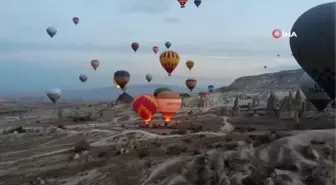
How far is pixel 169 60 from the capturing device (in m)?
58.2

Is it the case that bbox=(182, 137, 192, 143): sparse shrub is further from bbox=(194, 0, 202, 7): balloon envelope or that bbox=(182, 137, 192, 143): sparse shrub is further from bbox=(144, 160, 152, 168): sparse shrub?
bbox=(194, 0, 202, 7): balloon envelope

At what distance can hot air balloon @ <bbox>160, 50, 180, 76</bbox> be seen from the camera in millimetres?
58188

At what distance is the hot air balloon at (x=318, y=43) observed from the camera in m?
27.8

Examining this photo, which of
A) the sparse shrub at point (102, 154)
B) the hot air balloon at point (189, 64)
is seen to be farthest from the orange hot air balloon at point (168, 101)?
the hot air balloon at point (189, 64)

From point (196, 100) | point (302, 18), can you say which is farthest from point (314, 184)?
point (196, 100)

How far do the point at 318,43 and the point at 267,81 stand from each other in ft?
392

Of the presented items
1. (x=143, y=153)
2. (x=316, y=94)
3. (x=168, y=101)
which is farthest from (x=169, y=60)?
(x=143, y=153)

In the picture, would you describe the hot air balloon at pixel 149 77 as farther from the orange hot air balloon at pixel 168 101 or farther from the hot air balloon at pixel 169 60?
the orange hot air balloon at pixel 168 101

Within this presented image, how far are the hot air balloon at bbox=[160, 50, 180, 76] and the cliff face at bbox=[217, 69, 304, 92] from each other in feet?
251

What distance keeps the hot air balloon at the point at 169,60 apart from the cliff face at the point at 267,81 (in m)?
76.6

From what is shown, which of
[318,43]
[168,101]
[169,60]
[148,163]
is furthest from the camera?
[169,60]

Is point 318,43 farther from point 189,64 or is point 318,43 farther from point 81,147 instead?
point 189,64

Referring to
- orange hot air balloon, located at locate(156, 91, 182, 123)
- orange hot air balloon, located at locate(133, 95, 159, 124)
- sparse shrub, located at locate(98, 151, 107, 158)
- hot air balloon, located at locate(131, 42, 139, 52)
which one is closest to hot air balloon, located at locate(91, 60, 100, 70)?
hot air balloon, located at locate(131, 42, 139, 52)

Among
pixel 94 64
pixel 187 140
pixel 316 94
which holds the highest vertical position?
pixel 94 64
